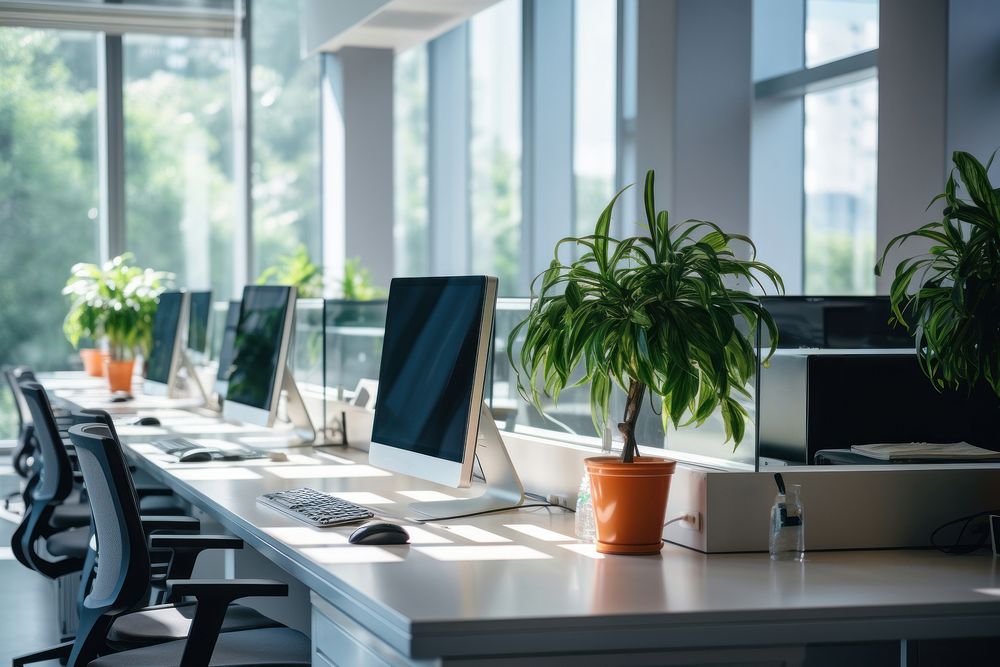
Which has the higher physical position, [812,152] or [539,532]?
[812,152]

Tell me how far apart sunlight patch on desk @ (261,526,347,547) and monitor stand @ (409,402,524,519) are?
29 cm

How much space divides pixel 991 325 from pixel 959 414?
1.80 feet

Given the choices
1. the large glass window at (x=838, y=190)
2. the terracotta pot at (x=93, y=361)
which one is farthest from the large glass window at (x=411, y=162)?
the large glass window at (x=838, y=190)

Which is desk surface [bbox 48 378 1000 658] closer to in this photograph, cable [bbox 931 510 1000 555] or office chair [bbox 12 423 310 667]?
cable [bbox 931 510 1000 555]

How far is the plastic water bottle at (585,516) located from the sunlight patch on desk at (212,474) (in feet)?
4.12

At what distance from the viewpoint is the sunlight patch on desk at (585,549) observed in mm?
2123

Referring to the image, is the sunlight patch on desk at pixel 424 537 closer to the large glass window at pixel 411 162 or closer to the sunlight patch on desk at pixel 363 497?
the sunlight patch on desk at pixel 363 497

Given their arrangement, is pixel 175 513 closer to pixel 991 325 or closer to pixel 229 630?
pixel 229 630

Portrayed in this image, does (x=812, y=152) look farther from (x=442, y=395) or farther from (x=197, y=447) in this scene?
(x=442, y=395)

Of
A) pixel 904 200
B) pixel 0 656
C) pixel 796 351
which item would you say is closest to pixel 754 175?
pixel 904 200

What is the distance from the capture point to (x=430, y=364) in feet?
8.64

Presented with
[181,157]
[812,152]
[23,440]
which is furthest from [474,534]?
[181,157]

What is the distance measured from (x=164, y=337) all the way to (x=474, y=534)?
13.3 ft

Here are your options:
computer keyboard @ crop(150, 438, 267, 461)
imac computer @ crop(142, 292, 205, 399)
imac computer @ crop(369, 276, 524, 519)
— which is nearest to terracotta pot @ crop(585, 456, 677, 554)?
imac computer @ crop(369, 276, 524, 519)
